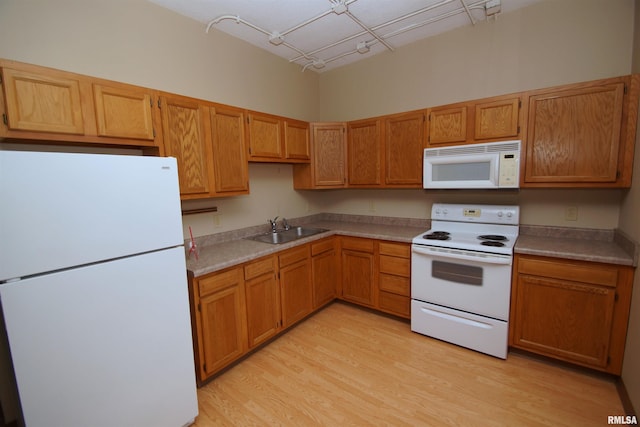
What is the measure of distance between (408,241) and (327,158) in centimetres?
138

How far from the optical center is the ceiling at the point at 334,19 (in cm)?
232

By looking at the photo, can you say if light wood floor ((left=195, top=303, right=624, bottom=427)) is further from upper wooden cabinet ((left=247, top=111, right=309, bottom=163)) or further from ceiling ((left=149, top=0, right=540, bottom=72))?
ceiling ((left=149, top=0, right=540, bottom=72))

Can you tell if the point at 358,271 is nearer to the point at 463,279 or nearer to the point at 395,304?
the point at 395,304

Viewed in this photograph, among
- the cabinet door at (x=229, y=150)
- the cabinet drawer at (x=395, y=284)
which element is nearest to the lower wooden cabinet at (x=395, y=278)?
the cabinet drawer at (x=395, y=284)

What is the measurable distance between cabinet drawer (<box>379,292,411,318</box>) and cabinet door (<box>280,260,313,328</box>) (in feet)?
2.54

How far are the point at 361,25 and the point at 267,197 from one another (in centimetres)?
199

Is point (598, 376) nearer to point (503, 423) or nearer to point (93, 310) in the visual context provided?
point (503, 423)

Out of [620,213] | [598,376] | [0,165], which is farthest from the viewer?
A: [620,213]

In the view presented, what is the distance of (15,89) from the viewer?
140 centimetres

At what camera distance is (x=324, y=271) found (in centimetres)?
308

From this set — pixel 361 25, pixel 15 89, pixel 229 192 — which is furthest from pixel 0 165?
pixel 361 25

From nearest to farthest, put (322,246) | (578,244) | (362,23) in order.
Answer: (578,244) → (362,23) → (322,246)

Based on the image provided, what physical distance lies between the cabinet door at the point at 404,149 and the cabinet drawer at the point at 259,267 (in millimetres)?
1552

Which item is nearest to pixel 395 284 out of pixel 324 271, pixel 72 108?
pixel 324 271
